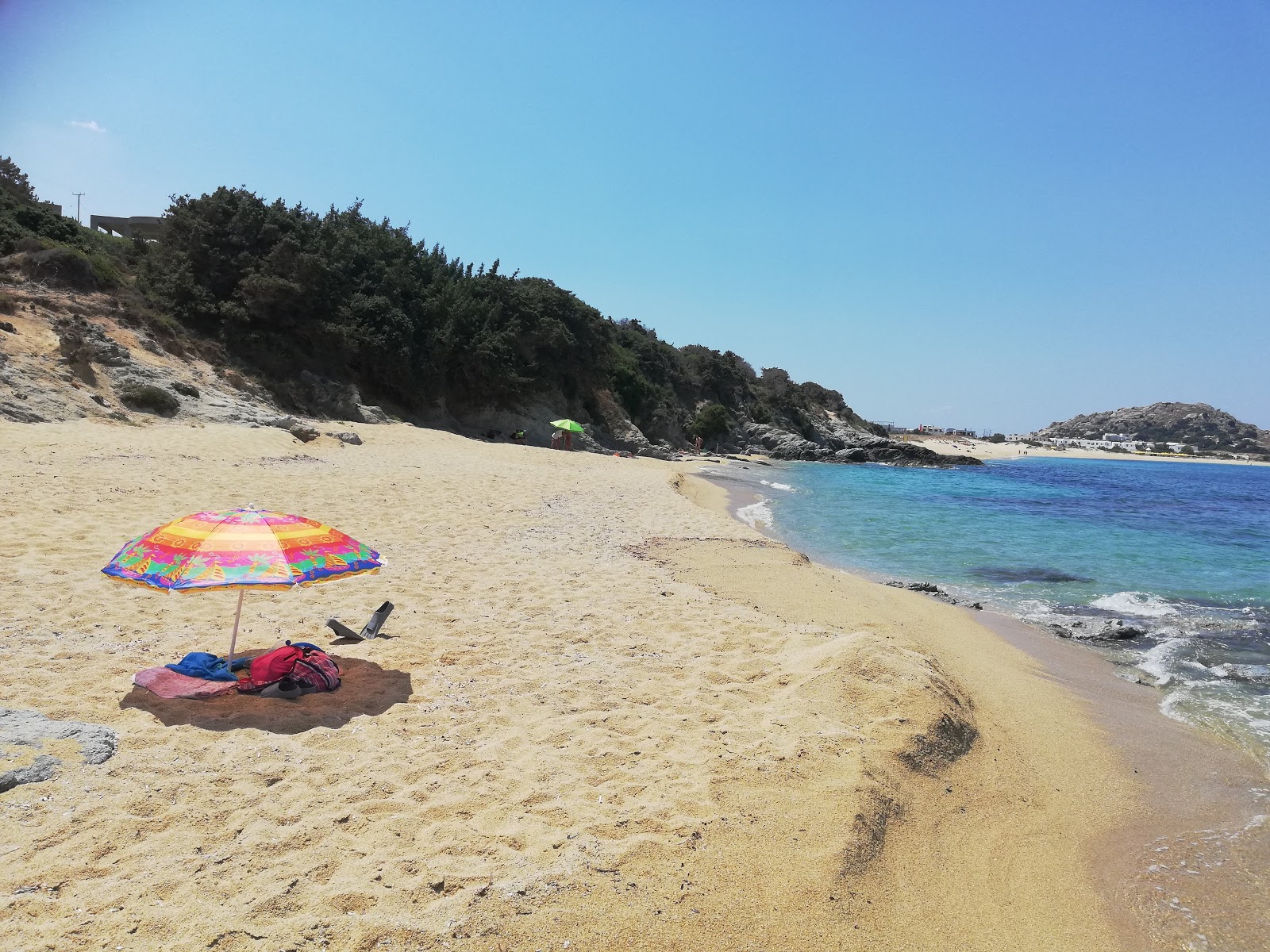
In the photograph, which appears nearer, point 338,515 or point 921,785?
point 921,785

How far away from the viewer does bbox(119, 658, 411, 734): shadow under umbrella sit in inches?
173

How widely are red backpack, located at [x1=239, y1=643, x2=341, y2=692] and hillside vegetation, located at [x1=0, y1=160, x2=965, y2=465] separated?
22141mm

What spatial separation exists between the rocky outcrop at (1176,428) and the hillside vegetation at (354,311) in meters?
137

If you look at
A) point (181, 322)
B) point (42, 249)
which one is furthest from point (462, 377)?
point (42, 249)

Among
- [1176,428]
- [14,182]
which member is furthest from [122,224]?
[1176,428]

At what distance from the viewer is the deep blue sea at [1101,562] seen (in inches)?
307

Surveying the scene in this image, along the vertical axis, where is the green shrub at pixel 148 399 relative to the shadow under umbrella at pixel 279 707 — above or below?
above

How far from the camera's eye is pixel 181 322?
24641 millimetres

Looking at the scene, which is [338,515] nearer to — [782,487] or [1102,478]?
[782,487]

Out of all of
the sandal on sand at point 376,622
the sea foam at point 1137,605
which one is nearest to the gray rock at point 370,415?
the sandal on sand at point 376,622

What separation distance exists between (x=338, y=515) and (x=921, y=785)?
8694 millimetres

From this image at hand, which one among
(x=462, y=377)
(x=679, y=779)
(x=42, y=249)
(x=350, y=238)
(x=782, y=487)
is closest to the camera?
(x=679, y=779)

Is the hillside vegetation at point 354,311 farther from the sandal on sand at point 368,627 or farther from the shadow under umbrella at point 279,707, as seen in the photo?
the shadow under umbrella at point 279,707

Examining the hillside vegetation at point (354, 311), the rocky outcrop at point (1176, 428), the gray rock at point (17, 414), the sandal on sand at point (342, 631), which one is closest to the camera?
the sandal on sand at point (342, 631)
